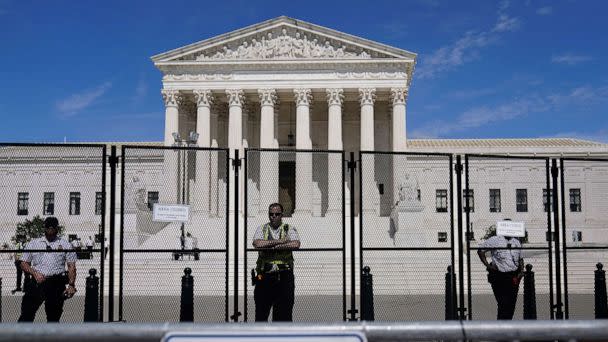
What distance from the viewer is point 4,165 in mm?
10898

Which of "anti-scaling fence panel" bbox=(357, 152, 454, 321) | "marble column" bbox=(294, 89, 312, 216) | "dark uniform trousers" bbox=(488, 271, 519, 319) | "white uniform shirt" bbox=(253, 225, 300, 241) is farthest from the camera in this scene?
"marble column" bbox=(294, 89, 312, 216)

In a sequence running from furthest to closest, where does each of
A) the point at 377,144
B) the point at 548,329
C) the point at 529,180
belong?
the point at 377,144 → the point at 529,180 → the point at 548,329

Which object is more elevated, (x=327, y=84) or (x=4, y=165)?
(x=327, y=84)

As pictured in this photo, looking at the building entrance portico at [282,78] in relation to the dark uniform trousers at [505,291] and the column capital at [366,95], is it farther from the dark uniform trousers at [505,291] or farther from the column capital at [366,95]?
the dark uniform trousers at [505,291]

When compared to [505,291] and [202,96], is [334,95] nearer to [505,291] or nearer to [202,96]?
[202,96]

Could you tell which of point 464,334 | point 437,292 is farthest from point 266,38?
point 464,334

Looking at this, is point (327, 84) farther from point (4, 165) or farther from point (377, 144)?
point (4, 165)

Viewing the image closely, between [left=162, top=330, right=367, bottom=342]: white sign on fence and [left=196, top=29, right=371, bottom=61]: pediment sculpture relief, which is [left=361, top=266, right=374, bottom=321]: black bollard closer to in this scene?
[left=162, top=330, right=367, bottom=342]: white sign on fence

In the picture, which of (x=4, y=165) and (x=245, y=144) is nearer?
(x=4, y=165)

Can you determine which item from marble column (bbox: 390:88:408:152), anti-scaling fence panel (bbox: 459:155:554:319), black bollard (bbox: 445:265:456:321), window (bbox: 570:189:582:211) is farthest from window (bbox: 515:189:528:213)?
marble column (bbox: 390:88:408:152)

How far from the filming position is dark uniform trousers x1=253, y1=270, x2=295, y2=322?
9.98 m

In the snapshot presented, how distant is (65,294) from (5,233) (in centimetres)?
171

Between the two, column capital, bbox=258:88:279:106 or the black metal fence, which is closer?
the black metal fence

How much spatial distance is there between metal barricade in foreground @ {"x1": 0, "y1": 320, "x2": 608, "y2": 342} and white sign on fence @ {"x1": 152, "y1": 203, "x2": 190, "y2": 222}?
23.0 feet
